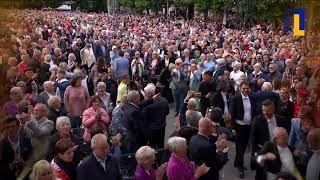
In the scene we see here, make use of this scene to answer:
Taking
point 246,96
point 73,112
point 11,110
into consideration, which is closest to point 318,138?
point 246,96

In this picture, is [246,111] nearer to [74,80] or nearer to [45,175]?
[74,80]

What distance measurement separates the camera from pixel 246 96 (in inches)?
340

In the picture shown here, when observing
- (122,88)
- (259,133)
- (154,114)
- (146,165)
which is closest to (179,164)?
(146,165)

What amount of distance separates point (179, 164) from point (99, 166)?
813mm

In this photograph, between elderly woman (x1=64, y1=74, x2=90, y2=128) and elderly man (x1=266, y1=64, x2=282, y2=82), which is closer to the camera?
elderly woman (x1=64, y1=74, x2=90, y2=128)

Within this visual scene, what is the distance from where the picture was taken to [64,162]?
5.67 m

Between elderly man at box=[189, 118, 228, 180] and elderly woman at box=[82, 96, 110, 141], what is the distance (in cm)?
170

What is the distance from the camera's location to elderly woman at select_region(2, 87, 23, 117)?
285 inches

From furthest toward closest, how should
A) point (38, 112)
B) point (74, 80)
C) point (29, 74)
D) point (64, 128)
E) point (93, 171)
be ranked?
point (29, 74) < point (74, 80) < point (38, 112) < point (64, 128) < point (93, 171)

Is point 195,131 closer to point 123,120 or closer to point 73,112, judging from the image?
point 123,120

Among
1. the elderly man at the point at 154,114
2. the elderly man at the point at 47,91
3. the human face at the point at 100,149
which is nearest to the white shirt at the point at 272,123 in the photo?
the elderly man at the point at 154,114

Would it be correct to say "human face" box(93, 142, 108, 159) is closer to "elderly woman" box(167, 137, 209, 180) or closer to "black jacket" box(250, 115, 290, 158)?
"elderly woman" box(167, 137, 209, 180)

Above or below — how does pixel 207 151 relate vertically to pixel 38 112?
below

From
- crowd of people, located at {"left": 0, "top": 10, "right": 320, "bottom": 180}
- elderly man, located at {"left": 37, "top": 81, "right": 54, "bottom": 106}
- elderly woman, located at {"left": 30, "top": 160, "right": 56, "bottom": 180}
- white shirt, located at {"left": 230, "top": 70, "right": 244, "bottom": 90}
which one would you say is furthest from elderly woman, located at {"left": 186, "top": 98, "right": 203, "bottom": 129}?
white shirt, located at {"left": 230, "top": 70, "right": 244, "bottom": 90}
